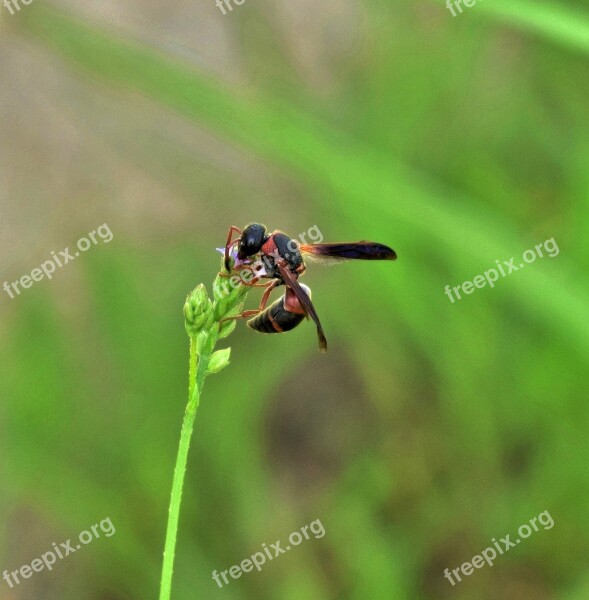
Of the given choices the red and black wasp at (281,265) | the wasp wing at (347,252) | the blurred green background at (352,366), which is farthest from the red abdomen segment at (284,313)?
the blurred green background at (352,366)

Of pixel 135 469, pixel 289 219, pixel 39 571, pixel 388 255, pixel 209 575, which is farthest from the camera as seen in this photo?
pixel 289 219

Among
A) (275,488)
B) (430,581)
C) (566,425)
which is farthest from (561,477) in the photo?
(275,488)

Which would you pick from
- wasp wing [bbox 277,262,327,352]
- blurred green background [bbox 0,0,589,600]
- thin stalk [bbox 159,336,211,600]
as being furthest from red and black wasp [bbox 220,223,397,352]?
blurred green background [bbox 0,0,589,600]

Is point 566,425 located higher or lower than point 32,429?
lower

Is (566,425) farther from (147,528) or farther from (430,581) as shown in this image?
(147,528)

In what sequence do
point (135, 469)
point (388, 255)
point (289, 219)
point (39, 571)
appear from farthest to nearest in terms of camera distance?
point (289, 219), point (39, 571), point (135, 469), point (388, 255)

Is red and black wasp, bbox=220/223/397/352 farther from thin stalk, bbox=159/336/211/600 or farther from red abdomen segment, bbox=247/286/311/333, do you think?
thin stalk, bbox=159/336/211/600
